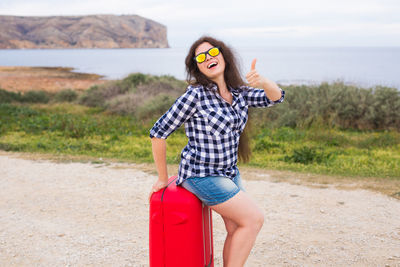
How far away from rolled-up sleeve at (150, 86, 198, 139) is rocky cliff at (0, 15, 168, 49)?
153203mm

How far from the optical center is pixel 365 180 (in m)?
6.81

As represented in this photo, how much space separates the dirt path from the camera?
4.08 meters

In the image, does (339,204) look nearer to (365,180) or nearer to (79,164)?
(365,180)

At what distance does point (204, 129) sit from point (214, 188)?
39 cm

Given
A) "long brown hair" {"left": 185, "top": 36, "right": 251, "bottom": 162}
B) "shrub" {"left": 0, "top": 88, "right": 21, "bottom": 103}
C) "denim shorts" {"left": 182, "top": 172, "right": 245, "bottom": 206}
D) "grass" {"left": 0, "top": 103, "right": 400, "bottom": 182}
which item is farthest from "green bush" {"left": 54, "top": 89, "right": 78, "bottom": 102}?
"denim shorts" {"left": 182, "top": 172, "right": 245, "bottom": 206}

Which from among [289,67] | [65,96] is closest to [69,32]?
[289,67]

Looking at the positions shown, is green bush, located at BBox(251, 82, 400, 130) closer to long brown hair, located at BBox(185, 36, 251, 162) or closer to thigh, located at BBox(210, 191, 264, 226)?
long brown hair, located at BBox(185, 36, 251, 162)

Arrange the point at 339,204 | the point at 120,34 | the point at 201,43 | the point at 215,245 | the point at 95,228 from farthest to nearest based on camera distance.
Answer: the point at 120,34 < the point at 339,204 < the point at 95,228 < the point at 215,245 < the point at 201,43

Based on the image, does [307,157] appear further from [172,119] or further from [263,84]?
[172,119]

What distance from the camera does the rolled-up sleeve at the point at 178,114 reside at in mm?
2744

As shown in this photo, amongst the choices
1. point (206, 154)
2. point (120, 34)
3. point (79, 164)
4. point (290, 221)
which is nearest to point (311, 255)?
point (290, 221)

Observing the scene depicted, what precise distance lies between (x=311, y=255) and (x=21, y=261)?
2741 millimetres

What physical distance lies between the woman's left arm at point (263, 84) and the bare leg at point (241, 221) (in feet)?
2.43

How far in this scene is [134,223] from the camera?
16.4 ft
